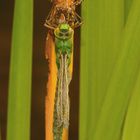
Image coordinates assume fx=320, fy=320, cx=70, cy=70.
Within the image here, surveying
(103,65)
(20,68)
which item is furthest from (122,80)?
(20,68)

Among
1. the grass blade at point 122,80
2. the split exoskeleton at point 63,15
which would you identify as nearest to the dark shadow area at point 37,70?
the split exoskeleton at point 63,15

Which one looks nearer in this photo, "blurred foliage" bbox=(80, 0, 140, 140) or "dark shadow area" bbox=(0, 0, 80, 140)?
"blurred foliage" bbox=(80, 0, 140, 140)

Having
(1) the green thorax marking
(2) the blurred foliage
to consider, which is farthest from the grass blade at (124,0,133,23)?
(1) the green thorax marking

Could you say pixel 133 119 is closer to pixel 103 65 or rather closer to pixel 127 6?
pixel 103 65

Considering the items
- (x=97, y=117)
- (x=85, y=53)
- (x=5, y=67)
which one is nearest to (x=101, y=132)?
(x=97, y=117)

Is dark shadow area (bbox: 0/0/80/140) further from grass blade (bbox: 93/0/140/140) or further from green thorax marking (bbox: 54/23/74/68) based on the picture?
grass blade (bbox: 93/0/140/140)

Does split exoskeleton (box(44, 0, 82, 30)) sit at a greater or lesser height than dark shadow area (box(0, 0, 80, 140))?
greater

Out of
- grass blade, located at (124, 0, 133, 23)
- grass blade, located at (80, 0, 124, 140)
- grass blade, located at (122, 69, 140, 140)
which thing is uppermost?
grass blade, located at (124, 0, 133, 23)

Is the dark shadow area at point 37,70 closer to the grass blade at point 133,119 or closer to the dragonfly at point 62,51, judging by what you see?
the dragonfly at point 62,51
